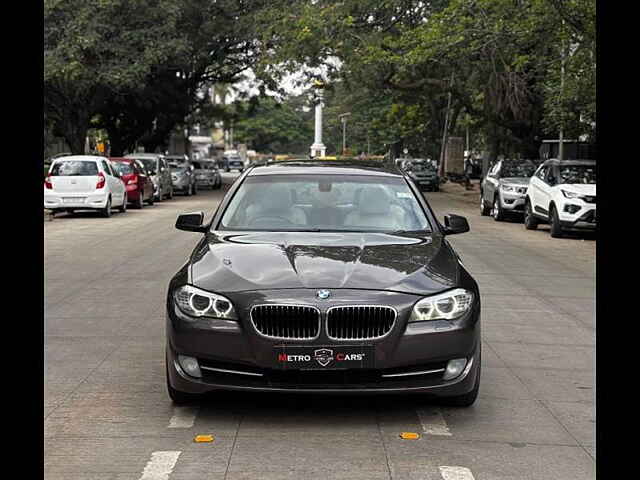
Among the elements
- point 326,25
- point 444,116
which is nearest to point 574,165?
point 326,25

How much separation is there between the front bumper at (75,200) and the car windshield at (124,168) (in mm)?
4295

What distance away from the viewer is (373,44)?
32.0 m

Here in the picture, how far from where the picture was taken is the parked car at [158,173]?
3528cm

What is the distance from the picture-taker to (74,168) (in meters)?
26.7

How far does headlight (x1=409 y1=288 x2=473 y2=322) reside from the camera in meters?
6.00

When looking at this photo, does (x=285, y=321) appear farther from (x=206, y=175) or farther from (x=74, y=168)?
(x=206, y=175)

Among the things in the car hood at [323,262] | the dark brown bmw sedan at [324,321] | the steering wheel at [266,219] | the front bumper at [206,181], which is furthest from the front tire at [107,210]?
the front bumper at [206,181]

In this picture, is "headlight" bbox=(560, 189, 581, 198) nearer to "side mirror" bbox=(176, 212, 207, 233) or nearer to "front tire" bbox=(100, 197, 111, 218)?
"front tire" bbox=(100, 197, 111, 218)

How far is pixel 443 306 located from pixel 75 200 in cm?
2139

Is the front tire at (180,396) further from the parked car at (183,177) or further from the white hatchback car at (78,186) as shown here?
the parked car at (183,177)

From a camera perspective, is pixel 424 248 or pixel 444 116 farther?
pixel 444 116
